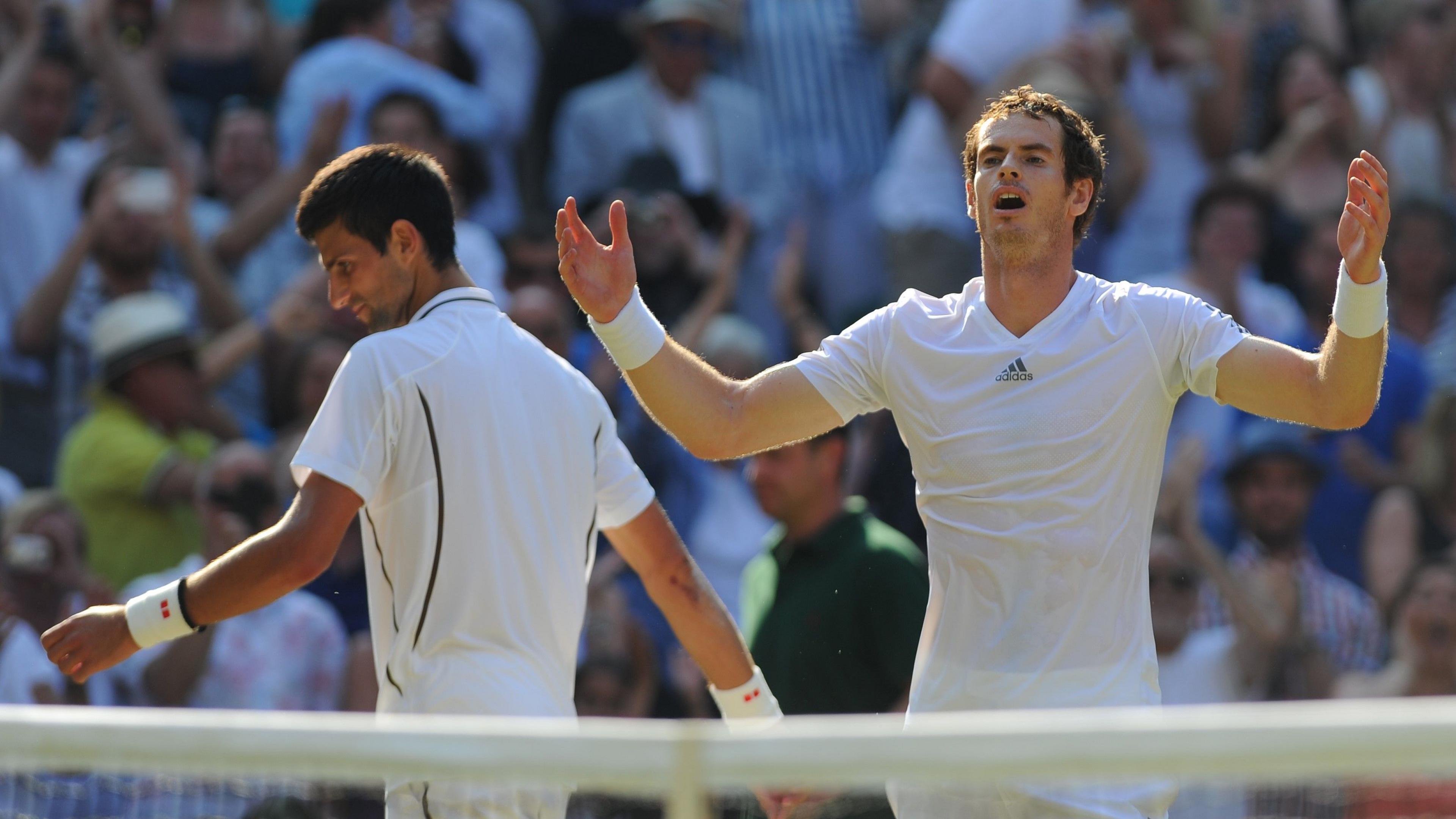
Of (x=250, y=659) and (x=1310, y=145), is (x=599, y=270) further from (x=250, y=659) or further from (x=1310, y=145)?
(x=1310, y=145)

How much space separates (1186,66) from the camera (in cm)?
931

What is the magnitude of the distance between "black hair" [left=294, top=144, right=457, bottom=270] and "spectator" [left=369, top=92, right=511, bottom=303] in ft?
13.1

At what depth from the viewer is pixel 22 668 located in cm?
670

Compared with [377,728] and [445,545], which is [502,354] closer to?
[445,545]

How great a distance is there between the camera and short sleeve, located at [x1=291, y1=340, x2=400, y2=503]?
397 centimetres

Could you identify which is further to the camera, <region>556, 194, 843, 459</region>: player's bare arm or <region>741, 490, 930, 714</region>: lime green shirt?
<region>741, 490, 930, 714</region>: lime green shirt

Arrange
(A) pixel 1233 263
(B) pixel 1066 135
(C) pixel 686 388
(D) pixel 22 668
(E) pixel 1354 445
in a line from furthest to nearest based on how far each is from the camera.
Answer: (A) pixel 1233 263 → (E) pixel 1354 445 → (D) pixel 22 668 → (B) pixel 1066 135 → (C) pixel 686 388

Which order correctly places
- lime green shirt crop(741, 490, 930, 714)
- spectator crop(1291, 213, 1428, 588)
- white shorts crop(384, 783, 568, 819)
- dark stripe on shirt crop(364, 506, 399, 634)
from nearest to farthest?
1. white shorts crop(384, 783, 568, 819)
2. dark stripe on shirt crop(364, 506, 399, 634)
3. lime green shirt crop(741, 490, 930, 714)
4. spectator crop(1291, 213, 1428, 588)

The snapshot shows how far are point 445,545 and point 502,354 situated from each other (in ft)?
1.67

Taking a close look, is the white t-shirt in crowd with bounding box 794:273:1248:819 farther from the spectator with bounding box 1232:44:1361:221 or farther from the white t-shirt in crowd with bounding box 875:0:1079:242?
the spectator with bounding box 1232:44:1361:221

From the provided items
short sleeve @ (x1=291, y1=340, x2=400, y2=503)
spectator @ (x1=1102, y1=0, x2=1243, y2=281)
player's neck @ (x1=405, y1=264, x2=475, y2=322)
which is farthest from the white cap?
spectator @ (x1=1102, y1=0, x2=1243, y2=281)

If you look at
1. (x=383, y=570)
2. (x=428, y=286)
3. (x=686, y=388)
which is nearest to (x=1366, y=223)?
(x=686, y=388)

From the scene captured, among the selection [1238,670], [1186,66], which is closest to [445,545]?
[1238,670]

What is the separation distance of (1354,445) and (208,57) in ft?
20.4
